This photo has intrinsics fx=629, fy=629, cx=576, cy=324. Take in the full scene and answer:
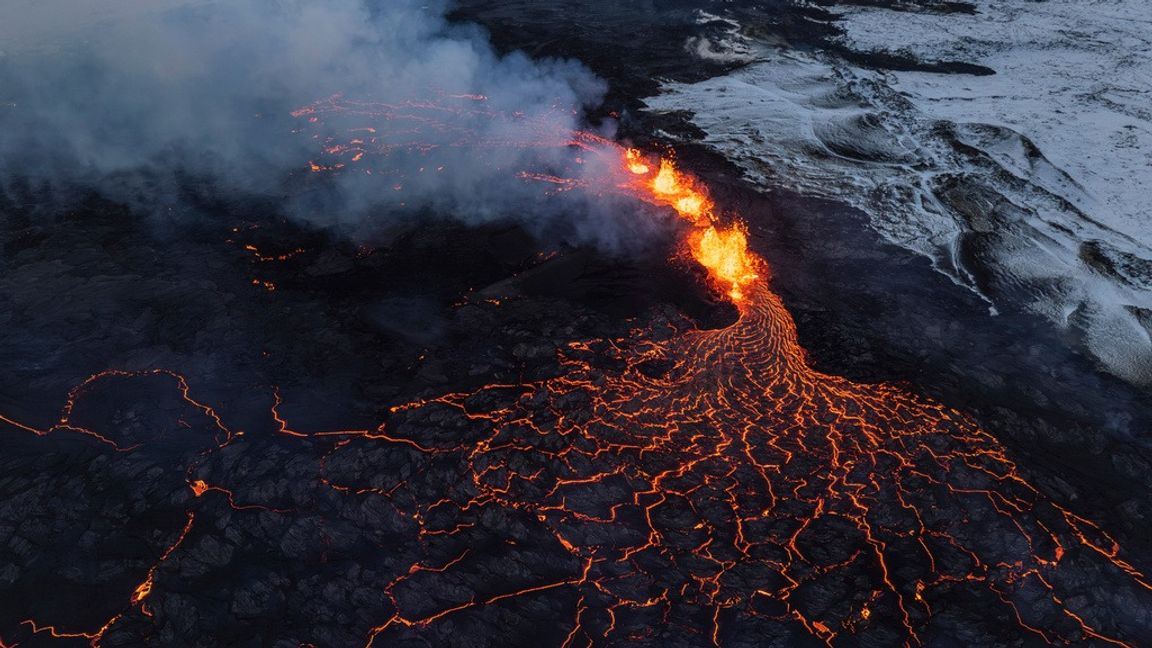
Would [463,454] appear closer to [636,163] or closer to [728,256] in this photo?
[728,256]

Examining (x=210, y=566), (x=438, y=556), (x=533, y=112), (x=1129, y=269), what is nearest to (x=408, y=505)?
(x=438, y=556)

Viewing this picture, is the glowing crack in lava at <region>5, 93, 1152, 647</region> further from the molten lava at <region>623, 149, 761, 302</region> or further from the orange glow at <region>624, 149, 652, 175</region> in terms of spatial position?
the orange glow at <region>624, 149, 652, 175</region>

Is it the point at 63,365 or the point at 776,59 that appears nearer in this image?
the point at 63,365

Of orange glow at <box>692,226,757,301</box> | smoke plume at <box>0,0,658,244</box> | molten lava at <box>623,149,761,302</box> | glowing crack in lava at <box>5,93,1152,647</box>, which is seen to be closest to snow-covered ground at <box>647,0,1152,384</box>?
molten lava at <box>623,149,761,302</box>

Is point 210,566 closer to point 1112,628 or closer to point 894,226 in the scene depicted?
point 1112,628

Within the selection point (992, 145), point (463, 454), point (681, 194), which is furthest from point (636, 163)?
point (992, 145)

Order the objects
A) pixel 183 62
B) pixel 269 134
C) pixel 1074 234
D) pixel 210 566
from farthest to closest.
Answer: pixel 183 62 < pixel 269 134 < pixel 1074 234 < pixel 210 566
